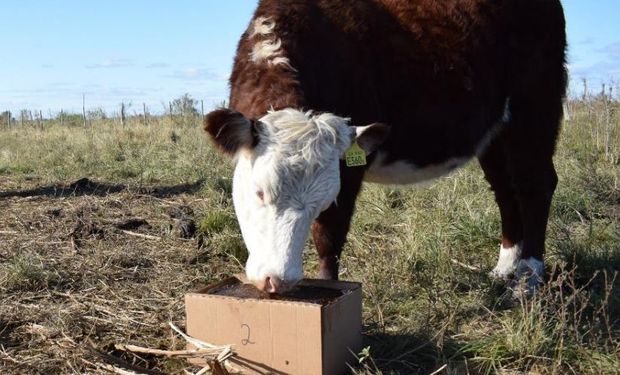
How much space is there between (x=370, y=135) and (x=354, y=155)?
13cm

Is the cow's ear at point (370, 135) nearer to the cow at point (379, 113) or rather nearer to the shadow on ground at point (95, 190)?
the cow at point (379, 113)

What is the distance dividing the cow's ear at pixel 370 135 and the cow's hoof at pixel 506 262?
164cm

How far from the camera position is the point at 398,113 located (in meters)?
3.93

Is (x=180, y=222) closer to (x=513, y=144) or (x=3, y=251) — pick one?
(x=3, y=251)

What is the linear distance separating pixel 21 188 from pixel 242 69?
5.65 meters

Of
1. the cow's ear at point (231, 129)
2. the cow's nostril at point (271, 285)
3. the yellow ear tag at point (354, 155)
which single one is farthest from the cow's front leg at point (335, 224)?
the cow's nostril at point (271, 285)

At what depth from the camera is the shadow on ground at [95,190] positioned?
7367 millimetres

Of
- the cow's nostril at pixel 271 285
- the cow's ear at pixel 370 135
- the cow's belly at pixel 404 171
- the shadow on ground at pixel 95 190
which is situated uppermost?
the cow's ear at pixel 370 135

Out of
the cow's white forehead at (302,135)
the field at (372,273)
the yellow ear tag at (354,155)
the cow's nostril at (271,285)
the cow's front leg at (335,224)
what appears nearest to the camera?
the cow's nostril at (271,285)

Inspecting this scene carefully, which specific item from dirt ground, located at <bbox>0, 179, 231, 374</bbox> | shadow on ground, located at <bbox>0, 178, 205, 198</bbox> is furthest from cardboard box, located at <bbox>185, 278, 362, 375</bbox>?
shadow on ground, located at <bbox>0, 178, 205, 198</bbox>

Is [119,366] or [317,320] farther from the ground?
[317,320]

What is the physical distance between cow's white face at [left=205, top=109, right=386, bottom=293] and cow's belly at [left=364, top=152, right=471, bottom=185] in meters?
1.10

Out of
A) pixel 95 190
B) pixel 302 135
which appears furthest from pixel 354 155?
pixel 95 190

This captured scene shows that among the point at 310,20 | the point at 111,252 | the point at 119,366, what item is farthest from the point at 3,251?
the point at 310,20
